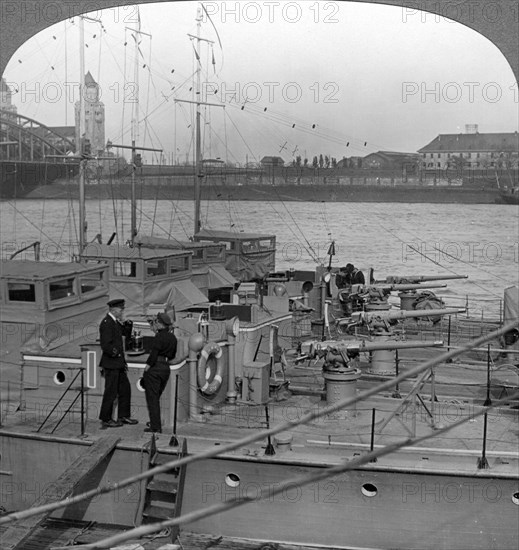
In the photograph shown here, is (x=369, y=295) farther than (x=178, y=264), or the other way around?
(x=369, y=295)

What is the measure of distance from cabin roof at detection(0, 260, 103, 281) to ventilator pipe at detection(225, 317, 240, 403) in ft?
7.73

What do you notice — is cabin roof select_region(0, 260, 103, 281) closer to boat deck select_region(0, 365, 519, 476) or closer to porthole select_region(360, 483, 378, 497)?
boat deck select_region(0, 365, 519, 476)

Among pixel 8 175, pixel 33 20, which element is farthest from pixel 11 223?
pixel 33 20

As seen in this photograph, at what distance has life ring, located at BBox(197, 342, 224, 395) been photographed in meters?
10.8

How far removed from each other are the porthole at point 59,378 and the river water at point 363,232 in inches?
918

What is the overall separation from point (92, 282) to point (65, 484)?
4452 millimetres

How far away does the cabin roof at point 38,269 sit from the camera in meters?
11.6

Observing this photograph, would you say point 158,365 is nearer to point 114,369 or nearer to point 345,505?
point 114,369

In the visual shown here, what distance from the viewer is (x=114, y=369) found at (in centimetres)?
1021

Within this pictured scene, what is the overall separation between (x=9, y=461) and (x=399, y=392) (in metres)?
5.28

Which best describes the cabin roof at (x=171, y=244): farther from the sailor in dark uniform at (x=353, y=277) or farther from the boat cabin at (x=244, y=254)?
the sailor in dark uniform at (x=353, y=277)

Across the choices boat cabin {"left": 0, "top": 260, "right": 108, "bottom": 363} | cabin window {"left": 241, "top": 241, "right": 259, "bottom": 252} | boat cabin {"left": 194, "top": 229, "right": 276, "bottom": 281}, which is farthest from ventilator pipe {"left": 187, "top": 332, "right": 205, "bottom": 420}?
cabin window {"left": 241, "top": 241, "right": 259, "bottom": 252}

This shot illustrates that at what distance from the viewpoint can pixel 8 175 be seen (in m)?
41.7

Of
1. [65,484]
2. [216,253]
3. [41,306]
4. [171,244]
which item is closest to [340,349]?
[65,484]
